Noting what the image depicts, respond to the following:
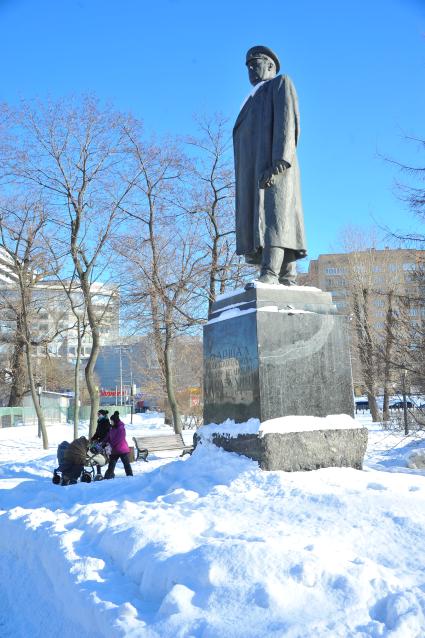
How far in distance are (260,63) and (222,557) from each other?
577 cm

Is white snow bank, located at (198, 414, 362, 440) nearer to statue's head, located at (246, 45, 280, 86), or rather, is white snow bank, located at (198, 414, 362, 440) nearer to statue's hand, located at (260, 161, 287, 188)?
statue's hand, located at (260, 161, 287, 188)

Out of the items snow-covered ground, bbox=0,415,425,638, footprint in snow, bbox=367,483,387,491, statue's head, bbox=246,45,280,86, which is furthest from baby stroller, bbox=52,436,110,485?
statue's head, bbox=246,45,280,86

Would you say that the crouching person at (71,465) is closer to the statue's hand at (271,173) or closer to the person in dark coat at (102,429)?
the person in dark coat at (102,429)

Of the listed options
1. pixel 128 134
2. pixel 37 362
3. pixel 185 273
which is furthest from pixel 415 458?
pixel 37 362

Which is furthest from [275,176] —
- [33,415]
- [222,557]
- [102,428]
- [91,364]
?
[33,415]

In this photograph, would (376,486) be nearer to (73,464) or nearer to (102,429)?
(73,464)

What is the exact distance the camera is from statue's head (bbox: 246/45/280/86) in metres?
6.75

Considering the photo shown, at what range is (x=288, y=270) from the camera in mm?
6602

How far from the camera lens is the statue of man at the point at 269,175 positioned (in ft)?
20.3

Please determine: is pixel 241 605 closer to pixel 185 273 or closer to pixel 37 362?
pixel 185 273

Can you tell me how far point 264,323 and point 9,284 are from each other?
2593 centimetres

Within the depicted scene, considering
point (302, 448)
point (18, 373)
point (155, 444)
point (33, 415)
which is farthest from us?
point (33, 415)

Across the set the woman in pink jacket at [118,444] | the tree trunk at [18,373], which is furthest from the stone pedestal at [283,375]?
the tree trunk at [18,373]

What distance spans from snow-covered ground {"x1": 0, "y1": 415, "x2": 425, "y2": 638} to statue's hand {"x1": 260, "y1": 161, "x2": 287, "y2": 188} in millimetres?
3001
